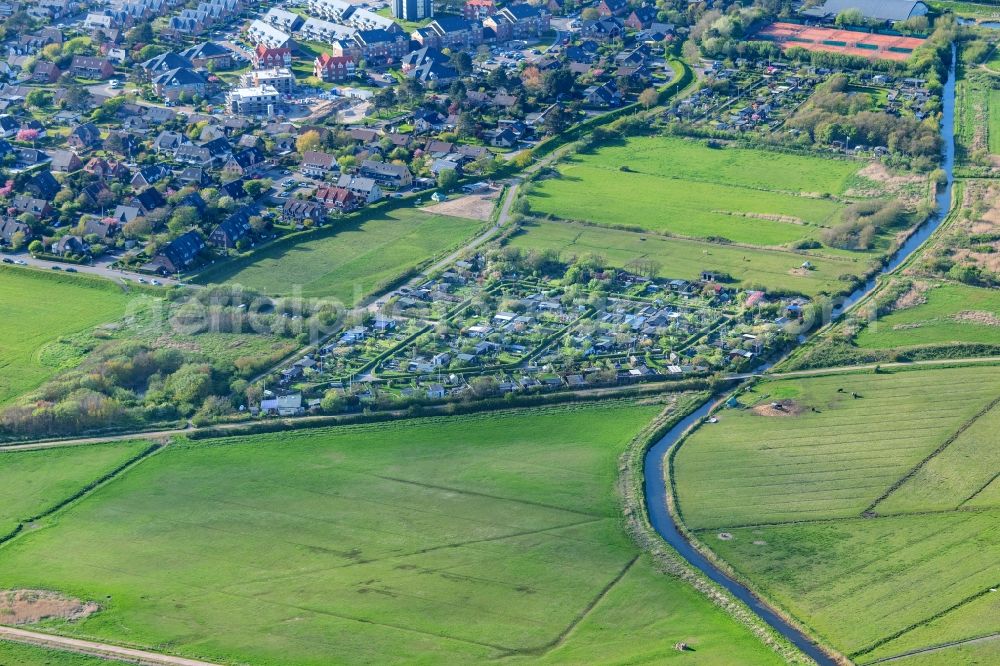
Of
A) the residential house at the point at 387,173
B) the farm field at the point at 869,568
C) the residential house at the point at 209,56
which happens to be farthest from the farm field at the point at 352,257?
the residential house at the point at 209,56

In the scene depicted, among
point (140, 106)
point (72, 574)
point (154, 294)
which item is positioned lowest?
point (72, 574)

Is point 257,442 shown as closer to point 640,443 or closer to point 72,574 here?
point 72,574

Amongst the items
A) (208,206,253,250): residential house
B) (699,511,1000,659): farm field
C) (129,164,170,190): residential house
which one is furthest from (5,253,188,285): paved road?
(699,511,1000,659): farm field

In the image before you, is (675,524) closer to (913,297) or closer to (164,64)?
(913,297)

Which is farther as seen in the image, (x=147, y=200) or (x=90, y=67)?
(x=90, y=67)

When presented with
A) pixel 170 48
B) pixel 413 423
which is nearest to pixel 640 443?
pixel 413 423

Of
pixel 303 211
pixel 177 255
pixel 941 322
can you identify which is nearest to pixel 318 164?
pixel 303 211
